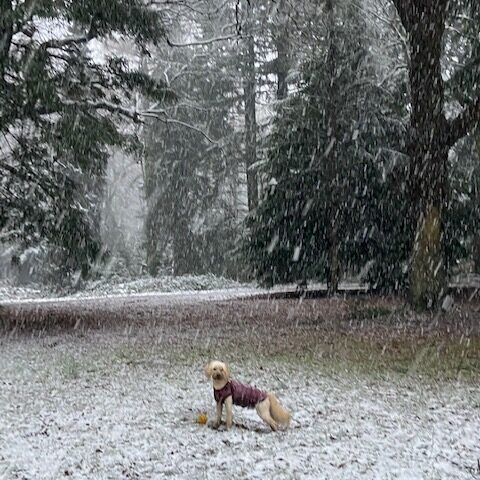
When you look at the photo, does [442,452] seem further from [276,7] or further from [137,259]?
[137,259]

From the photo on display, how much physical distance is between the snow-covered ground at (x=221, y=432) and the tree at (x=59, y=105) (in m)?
3.95

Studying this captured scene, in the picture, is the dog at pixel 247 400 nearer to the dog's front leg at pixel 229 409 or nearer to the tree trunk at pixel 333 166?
the dog's front leg at pixel 229 409

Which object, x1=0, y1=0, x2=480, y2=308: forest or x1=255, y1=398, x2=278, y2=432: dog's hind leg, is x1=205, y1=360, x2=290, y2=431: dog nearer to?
x1=255, y1=398, x2=278, y2=432: dog's hind leg

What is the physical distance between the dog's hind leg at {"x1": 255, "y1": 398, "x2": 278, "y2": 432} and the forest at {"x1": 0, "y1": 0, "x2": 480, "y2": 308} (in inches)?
Result: 256

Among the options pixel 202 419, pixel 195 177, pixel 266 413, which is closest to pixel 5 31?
pixel 202 419

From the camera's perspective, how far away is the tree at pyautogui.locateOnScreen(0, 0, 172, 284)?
32.0 feet

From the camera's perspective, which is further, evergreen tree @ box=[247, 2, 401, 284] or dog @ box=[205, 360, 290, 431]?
evergreen tree @ box=[247, 2, 401, 284]

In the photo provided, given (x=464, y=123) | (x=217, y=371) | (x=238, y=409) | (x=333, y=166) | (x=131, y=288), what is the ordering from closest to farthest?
(x=217, y=371), (x=238, y=409), (x=464, y=123), (x=333, y=166), (x=131, y=288)

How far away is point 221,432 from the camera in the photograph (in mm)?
5086

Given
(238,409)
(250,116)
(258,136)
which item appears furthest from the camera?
(250,116)

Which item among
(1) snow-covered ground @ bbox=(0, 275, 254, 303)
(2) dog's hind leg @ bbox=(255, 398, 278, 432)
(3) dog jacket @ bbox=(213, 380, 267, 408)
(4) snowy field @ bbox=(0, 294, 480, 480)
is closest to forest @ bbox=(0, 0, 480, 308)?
(1) snow-covered ground @ bbox=(0, 275, 254, 303)

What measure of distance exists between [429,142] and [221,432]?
7.89 metres

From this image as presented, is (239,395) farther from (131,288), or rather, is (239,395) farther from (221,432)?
(131,288)

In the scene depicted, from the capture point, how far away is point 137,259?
30.7 meters
